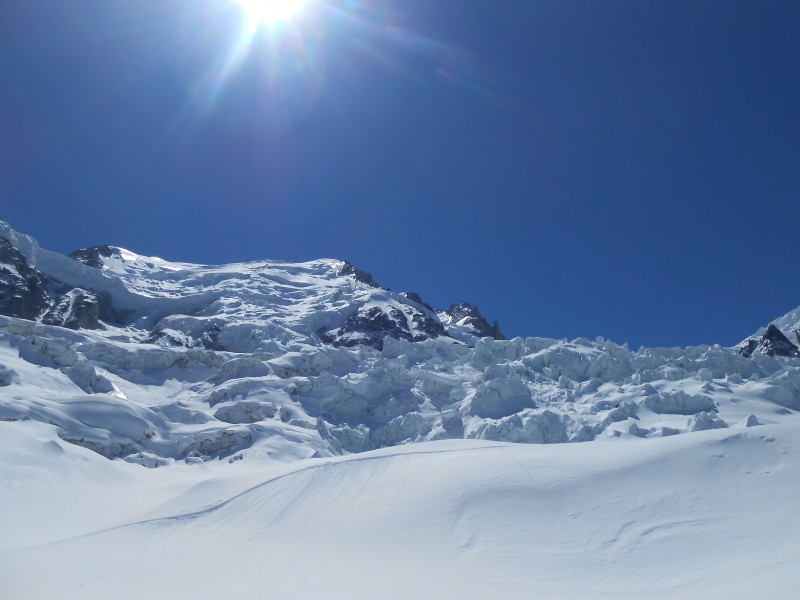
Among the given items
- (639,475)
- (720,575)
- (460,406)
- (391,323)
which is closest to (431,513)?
(639,475)

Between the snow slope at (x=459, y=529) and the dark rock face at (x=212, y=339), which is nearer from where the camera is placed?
the snow slope at (x=459, y=529)

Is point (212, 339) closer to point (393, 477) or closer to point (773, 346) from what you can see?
point (393, 477)

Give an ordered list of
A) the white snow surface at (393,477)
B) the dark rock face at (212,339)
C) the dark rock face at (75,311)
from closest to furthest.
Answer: the white snow surface at (393,477) < the dark rock face at (212,339) < the dark rock face at (75,311)

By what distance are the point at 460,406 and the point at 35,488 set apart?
30412 millimetres

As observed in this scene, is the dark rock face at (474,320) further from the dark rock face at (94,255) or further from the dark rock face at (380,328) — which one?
the dark rock face at (94,255)

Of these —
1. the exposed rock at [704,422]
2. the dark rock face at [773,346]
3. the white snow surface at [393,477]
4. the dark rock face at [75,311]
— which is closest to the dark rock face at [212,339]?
the dark rock face at [75,311]

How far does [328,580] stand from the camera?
1261cm

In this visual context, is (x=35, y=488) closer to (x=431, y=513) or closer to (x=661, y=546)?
(x=431, y=513)

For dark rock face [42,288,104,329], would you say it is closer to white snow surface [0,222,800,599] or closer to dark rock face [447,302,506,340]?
white snow surface [0,222,800,599]

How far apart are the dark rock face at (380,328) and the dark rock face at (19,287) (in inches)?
1587

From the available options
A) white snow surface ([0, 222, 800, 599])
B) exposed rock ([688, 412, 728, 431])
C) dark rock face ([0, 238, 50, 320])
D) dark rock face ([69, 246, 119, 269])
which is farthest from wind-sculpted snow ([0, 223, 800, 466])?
dark rock face ([69, 246, 119, 269])

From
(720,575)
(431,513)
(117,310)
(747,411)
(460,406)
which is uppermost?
(117,310)

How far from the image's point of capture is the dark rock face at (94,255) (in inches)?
4761

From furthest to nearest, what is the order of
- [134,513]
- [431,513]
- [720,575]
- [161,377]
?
1. [161,377]
2. [134,513]
3. [431,513]
4. [720,575]
